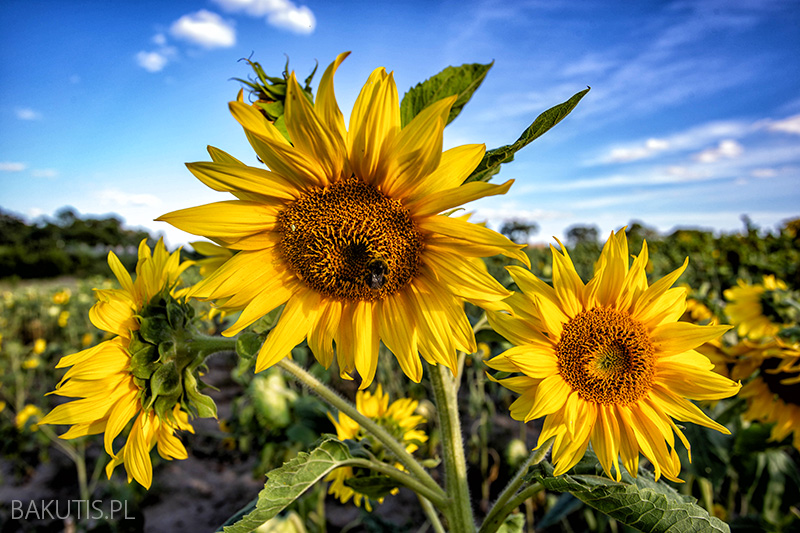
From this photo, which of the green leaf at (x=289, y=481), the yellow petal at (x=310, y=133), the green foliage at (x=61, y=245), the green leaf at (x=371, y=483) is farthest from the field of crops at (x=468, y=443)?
the green foliage at (x=61, y=245)

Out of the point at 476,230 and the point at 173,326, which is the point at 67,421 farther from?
the point at 476,230

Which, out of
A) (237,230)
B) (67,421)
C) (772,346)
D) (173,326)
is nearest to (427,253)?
(237,230)

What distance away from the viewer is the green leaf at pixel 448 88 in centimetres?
97

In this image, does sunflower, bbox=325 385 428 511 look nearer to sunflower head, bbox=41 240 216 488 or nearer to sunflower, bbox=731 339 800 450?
sunflower head, bbox=41 240 216 488

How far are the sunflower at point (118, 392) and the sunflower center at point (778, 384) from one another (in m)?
2.27

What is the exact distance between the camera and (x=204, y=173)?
905 mm

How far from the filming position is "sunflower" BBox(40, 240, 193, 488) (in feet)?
3.54

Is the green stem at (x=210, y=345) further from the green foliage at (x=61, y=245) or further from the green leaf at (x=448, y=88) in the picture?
the green foliage at (x=61, y=245)

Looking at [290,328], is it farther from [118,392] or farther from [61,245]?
[61,245]

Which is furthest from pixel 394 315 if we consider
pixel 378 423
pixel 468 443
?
pixel 468 443

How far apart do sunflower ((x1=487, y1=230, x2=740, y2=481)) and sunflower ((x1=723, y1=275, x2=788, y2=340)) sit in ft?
6.82

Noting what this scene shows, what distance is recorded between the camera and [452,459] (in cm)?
117

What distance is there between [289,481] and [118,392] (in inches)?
18.8

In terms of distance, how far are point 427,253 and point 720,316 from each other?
2528 millimetres
